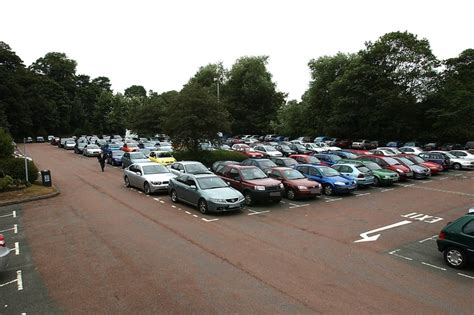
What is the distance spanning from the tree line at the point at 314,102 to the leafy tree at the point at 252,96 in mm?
177

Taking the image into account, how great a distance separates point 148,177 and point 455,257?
44.6ft

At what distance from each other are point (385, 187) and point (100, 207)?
50.0 ft

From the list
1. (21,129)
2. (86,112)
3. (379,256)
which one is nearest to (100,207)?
(379,256)

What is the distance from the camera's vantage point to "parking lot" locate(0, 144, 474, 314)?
726 centimetres

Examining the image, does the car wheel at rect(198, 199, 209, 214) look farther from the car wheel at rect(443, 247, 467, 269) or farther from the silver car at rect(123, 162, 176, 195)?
the car wheel at rect(443, 247, 467, 269)

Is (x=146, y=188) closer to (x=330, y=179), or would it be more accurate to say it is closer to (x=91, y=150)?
(x=330, y=179)

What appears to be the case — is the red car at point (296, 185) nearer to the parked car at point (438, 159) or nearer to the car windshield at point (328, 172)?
the car windshield at point (328, 172)

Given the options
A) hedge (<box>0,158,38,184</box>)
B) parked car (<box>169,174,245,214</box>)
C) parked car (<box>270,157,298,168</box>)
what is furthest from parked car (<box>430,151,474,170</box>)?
hedge (<box>0,158,38,184</box>)

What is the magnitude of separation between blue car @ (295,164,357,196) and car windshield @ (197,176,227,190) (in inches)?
241

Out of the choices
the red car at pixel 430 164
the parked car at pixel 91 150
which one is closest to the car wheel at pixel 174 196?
the red car at pixel 430 164

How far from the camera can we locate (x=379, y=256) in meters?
10.0

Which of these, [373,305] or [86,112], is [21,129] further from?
[373,305]

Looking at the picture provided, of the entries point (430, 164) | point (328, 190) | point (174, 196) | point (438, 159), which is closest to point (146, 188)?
point (174, 196)

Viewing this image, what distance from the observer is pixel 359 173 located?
20734mm
